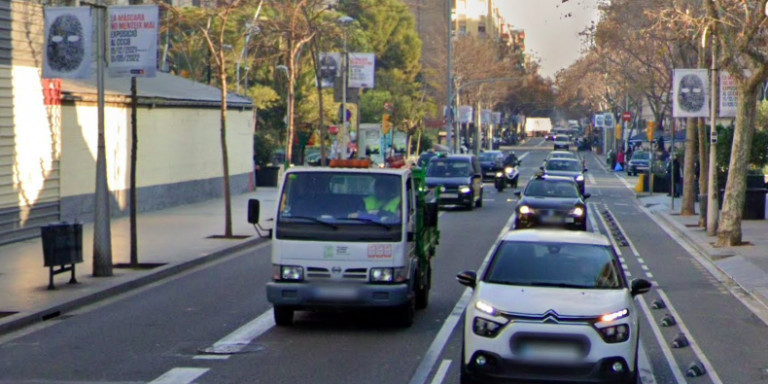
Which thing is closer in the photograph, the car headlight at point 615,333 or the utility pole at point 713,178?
the car headlight at point 615,333

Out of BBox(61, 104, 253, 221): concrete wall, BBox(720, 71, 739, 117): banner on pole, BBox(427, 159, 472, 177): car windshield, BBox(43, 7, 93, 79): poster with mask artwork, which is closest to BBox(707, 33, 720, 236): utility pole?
BBox(720, 71, 739, 117): banner on pole

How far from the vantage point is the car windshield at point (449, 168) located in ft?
130

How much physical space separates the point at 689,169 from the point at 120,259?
20.5 m

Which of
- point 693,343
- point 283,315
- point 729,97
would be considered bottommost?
point 693,343

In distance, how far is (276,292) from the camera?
550 inches

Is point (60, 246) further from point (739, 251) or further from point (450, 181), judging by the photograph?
point (450, 181)

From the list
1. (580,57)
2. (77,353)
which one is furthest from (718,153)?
(580,57)

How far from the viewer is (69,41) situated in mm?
20328

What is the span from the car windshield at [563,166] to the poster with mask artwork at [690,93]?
1469 cm

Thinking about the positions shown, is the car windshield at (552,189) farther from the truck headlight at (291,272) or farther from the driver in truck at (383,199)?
the truck headlight at (291,272)

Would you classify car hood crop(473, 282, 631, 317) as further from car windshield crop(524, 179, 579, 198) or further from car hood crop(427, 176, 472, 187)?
car hood crop(427, 176, 472, 187)

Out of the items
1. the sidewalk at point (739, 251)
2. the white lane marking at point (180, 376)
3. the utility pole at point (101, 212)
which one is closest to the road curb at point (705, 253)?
the sidewalk at point (739, 251)

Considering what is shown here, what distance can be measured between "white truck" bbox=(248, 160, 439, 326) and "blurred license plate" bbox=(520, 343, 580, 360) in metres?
4.05

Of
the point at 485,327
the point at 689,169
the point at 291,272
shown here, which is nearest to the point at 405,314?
the point at 291,272
